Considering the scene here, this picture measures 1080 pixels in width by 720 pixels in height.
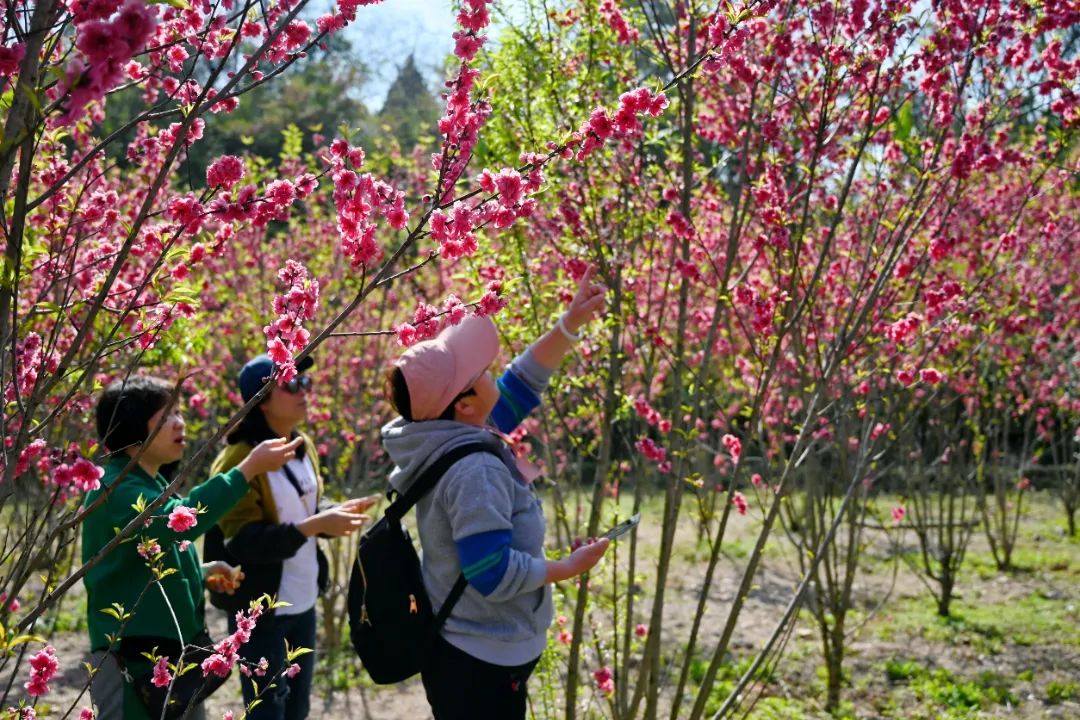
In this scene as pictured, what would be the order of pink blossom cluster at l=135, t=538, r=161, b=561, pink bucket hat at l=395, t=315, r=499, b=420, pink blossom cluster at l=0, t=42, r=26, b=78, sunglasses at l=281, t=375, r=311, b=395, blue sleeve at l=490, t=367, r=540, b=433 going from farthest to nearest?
sunglasses at l=281, t=375, r=311, b=395, blue sleeve at l=490, t=367, r=540, b=433, pink bucket hat at l=395, t=315, r=499, b=420, pink blossom cluster at l=135, t=538, r=161, b=561, pink blossom cluster at l=0, t=42, r=26, b=78

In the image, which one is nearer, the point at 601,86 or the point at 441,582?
the point at 441,582

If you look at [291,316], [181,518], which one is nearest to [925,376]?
[291,316]

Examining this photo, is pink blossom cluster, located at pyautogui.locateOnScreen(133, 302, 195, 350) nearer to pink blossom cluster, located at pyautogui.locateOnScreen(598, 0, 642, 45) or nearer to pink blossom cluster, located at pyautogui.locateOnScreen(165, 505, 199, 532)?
pink blossom cluster, located at pyautogui.locateOnScreen(165, 505, 199, 532)

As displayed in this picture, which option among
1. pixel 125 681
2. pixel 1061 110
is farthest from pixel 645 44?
pixel 125 681

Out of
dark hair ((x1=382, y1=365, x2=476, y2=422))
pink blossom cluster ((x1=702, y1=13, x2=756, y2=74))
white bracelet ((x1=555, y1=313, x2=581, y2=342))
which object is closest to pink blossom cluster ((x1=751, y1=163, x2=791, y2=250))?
white bracelet ((x1=555, y1=313, x2=581, y2=342))

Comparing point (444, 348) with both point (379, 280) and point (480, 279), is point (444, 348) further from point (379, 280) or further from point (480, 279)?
point (480, 279)

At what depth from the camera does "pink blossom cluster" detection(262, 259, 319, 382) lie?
191 cm

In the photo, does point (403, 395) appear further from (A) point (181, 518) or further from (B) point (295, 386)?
(B) point (295, 386)

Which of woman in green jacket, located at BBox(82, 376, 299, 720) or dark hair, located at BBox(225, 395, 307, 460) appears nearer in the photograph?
woman in green jacket, located at BBox(82, 376, 299, 720)

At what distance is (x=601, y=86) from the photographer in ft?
12.8

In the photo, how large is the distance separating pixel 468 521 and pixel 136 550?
40.0 inches

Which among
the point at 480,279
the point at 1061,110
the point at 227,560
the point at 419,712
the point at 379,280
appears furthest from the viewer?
the point at 419,712

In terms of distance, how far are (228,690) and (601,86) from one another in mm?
3903

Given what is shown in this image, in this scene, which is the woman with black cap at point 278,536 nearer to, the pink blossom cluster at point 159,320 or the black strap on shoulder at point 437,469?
the black strap on shoulder at point 437,469
